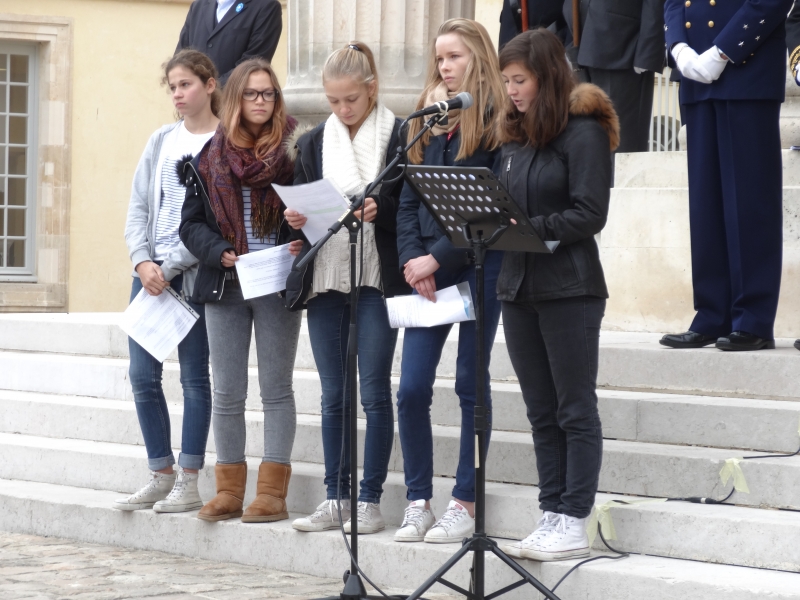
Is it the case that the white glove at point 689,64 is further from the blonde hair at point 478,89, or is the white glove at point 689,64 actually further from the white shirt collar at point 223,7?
the white shirt collar at point 223,7

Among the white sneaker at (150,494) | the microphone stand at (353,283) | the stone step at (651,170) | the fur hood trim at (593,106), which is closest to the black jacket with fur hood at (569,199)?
the fur hood trim at (593,106)

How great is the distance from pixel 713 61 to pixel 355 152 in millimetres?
1802

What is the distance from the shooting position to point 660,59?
721 centimetres

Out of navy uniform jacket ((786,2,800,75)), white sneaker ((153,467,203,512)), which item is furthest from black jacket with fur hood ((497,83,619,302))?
navy uniform jacket ((786,2,800,75))

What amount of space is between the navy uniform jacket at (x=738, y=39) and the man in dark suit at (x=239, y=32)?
2.23m

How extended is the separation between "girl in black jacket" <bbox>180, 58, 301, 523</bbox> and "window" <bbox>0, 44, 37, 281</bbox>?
1014 centimetres

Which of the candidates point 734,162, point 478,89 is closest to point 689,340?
point 734,162

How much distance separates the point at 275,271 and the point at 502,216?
4.69ft

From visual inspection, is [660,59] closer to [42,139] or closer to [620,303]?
[620,303]

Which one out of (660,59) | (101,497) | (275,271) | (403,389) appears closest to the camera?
(403,389)

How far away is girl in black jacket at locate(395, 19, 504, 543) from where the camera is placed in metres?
5.09

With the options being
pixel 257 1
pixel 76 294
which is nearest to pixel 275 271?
pixel 257 1

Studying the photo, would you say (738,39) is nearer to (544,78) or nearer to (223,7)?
(544,78)

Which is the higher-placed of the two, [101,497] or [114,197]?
[114,197]
